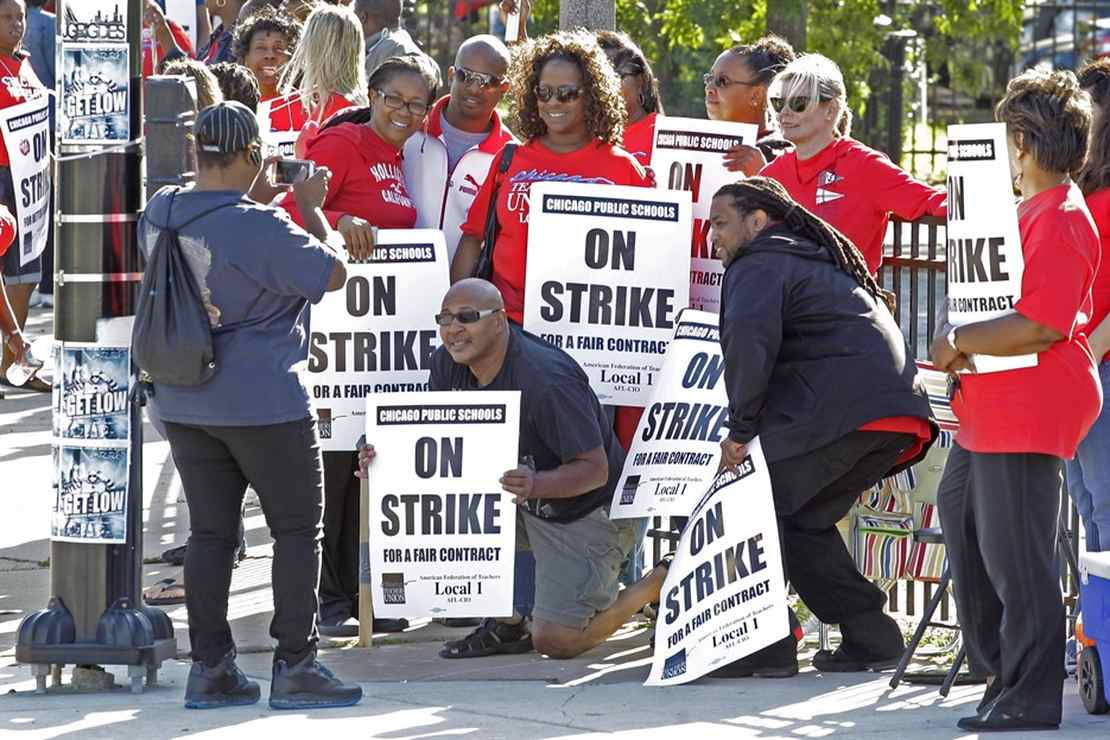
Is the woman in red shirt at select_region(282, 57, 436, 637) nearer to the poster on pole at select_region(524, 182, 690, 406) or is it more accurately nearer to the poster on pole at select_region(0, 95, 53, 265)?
the poster on pole at select_region(524, 182, 690, 406)

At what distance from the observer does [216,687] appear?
614 centimetres

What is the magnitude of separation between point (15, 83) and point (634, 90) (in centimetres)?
438

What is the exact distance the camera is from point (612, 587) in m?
7.07

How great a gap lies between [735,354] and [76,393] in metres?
2.05

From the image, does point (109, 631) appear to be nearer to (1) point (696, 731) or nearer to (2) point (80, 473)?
(2) point (80, 473)

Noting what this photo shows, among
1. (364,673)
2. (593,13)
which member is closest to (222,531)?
(364,673)

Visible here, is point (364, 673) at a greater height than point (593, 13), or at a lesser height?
lesser

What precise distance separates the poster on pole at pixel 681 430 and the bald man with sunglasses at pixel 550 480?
0.36 feet

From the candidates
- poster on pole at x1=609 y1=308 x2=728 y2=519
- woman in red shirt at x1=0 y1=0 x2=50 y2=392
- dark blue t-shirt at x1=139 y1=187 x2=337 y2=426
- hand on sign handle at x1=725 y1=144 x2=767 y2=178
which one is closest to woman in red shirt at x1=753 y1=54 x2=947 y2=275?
hand on sign handle at x1=725 y1=144 x2=767 y2=178

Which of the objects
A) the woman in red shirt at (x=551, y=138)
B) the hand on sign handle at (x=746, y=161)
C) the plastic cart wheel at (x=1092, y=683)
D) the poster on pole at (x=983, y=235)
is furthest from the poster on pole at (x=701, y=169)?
the plastic cart wheel at (x=1092, y=683)

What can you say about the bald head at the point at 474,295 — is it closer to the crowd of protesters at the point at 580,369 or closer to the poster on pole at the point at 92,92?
the crowd of protesters at the point at 580,369

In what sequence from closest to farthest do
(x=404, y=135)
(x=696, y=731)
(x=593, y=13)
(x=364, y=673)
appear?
1. (x=696, y=731)
2. (x=364, y=673)
3. (x=404, y=135)
4. (x=593, y=13)

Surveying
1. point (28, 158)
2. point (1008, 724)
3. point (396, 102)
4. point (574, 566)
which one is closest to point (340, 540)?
point (574, 566)

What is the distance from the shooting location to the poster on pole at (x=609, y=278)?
23.7ft
